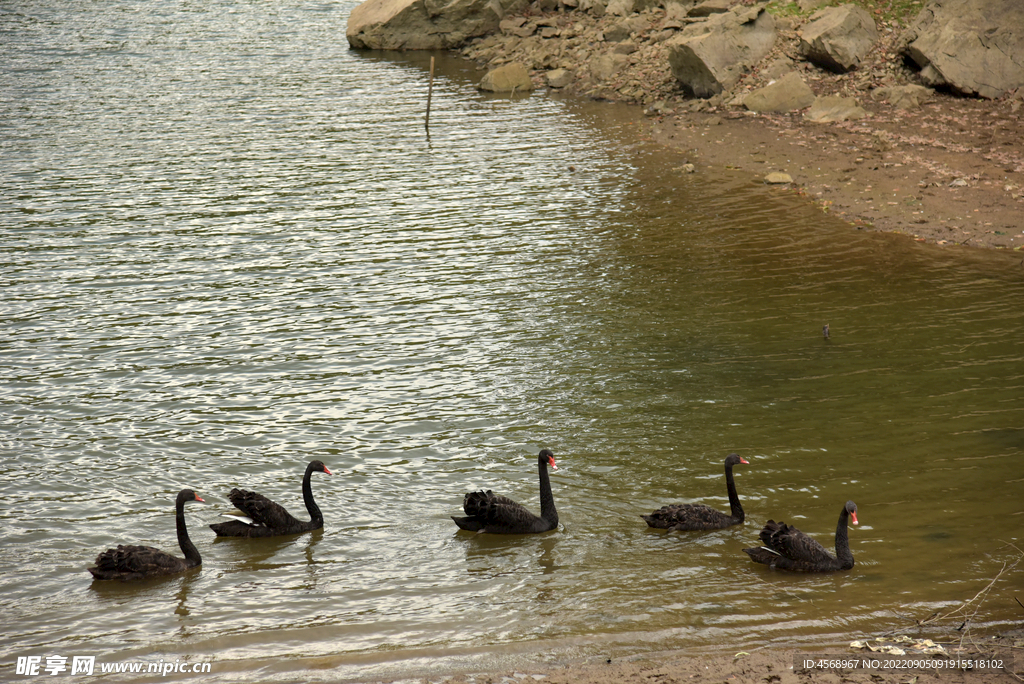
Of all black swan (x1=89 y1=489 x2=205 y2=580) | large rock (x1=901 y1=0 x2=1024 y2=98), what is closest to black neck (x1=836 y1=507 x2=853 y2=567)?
black swan (x1=89 y1=489 x2=205 y2=580)

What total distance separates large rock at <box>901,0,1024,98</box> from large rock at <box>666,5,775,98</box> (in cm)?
666

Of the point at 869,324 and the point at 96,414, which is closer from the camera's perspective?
the point at 96,414

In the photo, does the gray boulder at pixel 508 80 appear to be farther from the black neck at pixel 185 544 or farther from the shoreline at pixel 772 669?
the shoreline at pixel 772 669

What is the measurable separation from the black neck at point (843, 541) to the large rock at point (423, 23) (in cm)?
4863

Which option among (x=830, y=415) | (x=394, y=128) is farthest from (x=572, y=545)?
(x=394, y=128)

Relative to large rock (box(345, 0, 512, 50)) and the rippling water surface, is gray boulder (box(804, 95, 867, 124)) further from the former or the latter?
large rock (box(345, 0, 512, 50))

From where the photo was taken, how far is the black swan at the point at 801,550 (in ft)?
36.5

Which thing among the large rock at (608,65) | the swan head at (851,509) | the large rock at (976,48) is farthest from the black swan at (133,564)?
the large rock at (608,65)

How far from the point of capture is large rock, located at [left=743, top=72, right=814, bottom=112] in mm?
35219

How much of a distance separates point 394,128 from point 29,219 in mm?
16251

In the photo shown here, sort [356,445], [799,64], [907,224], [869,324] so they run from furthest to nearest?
[799,64] < [907,224] < [869,324] < [356,445]

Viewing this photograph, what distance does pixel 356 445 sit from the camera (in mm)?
15320

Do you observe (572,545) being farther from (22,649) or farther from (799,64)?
(799,64)

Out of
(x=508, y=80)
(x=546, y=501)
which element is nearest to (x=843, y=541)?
(x=546, y=501)
